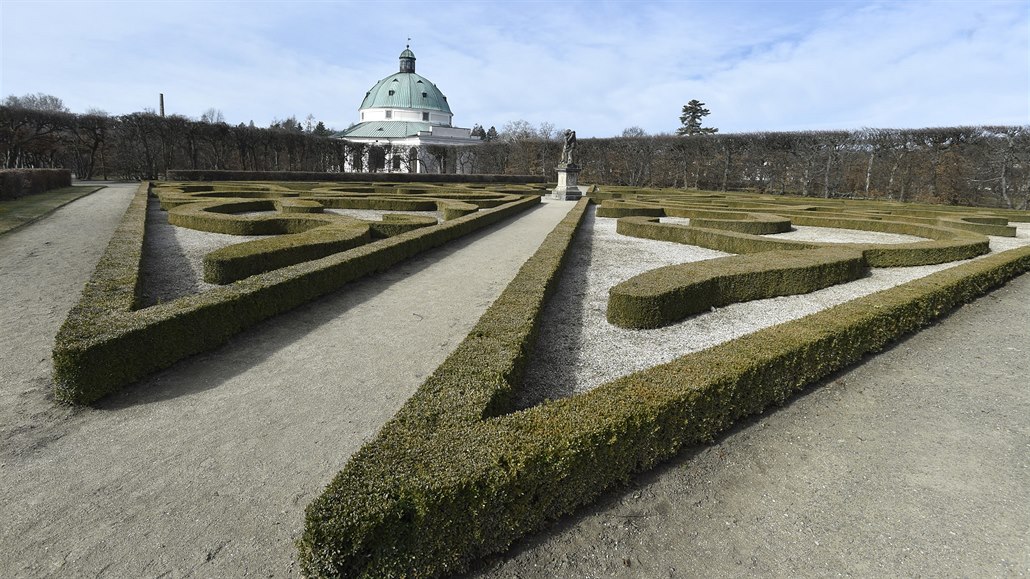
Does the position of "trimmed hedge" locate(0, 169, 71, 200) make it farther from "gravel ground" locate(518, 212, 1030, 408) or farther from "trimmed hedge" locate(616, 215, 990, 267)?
"trimmed hedge" locate(616, 215, 990, 267)

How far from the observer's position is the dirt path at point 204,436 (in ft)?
11.0

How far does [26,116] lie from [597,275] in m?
42.3

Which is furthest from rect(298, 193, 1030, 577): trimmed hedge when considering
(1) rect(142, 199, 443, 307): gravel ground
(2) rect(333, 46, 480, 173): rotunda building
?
(2) rect(333, 46, 480, 173): rotunda building

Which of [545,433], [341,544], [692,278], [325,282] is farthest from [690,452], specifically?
[325,282]

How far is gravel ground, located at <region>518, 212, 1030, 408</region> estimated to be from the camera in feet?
20.4

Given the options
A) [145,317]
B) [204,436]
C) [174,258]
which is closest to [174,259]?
[174,258]

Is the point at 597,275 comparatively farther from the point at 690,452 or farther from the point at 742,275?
the point at 690,452

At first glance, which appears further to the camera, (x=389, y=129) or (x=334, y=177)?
(x=389, y=129)

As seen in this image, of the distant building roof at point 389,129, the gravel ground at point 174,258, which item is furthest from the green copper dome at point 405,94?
the gravel ground at point 174,258

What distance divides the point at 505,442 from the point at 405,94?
87199 mm

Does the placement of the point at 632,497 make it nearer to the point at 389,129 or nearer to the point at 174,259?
the point at 174,259

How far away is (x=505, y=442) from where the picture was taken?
3725 mm

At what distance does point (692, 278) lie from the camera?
870 centimetres

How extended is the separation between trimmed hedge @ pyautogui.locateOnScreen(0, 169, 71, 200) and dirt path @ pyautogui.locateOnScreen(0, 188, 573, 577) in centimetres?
1738
